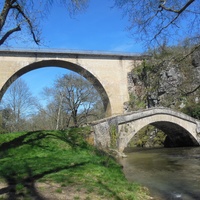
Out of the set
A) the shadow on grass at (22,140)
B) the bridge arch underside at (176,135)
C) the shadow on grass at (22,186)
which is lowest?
the shadow on grass at (22,186)

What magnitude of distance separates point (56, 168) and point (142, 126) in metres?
11.3

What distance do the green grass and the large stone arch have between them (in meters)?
5.41

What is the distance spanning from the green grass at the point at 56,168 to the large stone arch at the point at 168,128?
17.8 feet

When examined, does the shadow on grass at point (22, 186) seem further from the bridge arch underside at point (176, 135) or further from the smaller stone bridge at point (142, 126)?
the bridge arch underside at point (176, 135)

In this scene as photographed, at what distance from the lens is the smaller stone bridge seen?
14.5 m

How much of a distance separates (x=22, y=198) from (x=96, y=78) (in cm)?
2701

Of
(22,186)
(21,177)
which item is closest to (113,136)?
(21,177)

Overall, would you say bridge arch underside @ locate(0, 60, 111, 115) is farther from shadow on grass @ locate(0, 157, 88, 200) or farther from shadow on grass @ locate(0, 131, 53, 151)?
shadow on grass @ locate(0, 157, 88, 200)

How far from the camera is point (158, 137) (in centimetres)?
2547

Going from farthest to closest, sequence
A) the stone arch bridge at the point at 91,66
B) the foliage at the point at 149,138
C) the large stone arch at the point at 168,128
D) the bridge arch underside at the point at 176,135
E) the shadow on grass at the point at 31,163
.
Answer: the stone arch bridge at the point at 91,66 → the foliage at the point at 149,138 → the bridge arch underside at the point at 176,135 → the large stone arch at the point at 168,128 → the shadow on grass at the point at 31,163

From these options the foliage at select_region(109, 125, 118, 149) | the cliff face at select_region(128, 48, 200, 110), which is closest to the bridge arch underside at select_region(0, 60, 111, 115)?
the cliff face at select_region(128, 48, 200, 110)

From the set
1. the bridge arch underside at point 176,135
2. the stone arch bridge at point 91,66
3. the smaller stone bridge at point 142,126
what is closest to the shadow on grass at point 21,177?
the smaller stone bridge at point 142,126

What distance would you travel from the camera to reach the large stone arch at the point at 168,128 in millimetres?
16516

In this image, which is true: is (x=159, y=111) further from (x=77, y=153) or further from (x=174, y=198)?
(x=174, y=198)
